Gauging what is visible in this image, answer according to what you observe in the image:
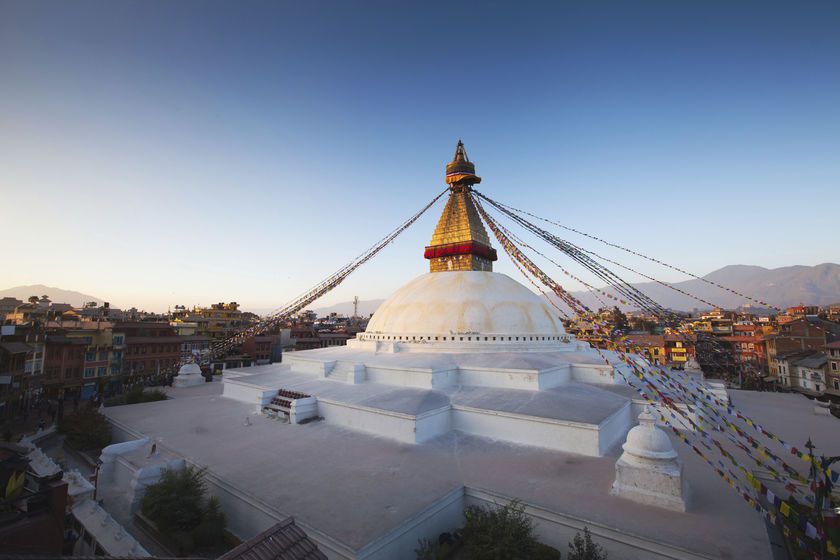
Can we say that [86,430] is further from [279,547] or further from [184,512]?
[279,547]

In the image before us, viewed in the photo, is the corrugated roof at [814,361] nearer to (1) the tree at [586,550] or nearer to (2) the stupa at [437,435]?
(2) the stupa at [437,435]

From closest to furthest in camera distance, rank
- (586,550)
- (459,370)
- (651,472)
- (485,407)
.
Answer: (586,550), (651,472), (485,407), (459,370)

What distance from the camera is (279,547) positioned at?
3490 mm

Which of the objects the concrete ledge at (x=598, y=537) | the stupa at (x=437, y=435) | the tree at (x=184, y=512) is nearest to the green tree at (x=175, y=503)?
the tree at (x=184, y=512)

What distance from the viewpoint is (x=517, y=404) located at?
867 centimetres

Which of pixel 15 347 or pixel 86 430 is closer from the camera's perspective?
pixel 86 430

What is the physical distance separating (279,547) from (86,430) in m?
9.46

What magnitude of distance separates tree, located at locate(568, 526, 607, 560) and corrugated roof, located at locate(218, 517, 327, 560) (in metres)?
2.88

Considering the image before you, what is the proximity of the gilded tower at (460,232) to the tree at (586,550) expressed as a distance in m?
10.8

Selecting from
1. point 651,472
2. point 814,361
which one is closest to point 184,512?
point 651,472

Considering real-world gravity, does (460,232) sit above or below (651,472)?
above

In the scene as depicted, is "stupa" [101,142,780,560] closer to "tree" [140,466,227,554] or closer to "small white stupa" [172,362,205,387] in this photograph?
"tree" [140,466,227,554]

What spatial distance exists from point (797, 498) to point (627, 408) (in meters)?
3.21

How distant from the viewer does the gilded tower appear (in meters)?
15.1
